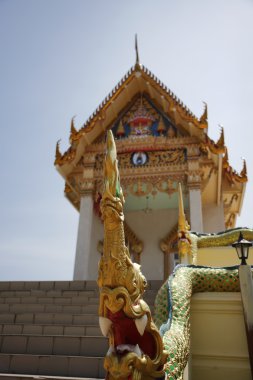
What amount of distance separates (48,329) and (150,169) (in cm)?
534

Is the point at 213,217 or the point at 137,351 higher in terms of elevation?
the point at 213,217

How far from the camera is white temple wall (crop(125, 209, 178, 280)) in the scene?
9.64m

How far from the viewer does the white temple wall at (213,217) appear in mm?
9320

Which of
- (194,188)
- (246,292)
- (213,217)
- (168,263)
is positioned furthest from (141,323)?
(213,217)

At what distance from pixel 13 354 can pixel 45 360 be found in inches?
15.6

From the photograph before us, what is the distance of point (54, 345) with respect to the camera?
315 cm

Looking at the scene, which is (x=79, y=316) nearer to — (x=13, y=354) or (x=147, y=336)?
(x=13, y=354)

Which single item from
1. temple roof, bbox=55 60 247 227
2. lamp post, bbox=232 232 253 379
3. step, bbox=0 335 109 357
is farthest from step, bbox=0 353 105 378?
temple roof, bbox=55 60 247 227

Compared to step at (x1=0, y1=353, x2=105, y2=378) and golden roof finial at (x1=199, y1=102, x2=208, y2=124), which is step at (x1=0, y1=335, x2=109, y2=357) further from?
golden roof finial at (x1=199, y1=102, x2=208, y2=124)

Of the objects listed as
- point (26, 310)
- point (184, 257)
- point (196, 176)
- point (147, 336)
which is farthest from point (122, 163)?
point (147, 336)

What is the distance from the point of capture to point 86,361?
278cm

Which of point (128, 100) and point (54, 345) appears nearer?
point (54, 345)

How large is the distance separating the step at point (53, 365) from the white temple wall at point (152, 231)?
269 inches

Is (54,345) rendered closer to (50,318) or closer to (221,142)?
(50,318)
